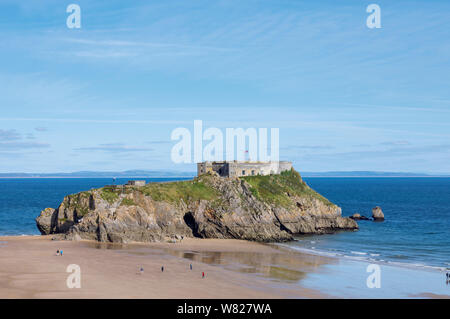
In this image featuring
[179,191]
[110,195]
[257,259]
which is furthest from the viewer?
[179,191]

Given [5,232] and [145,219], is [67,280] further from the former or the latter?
[5,232]

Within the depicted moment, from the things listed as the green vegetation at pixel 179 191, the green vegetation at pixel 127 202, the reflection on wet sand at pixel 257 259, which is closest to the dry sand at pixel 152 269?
the reflection on wet sand at pixel 257 259

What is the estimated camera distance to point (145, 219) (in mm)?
80500

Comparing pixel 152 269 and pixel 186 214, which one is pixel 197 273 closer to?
pixel 152 269

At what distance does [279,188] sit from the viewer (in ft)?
352

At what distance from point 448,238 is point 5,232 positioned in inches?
3587

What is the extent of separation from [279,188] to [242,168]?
13.4 m

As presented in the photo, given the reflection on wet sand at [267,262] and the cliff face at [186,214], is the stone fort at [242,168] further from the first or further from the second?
the reflection on wet sand at [267,262]

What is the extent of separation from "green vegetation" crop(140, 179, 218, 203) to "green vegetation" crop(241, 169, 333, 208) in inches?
458

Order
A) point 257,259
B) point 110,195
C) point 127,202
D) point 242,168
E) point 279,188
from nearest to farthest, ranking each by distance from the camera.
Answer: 1. point 257,259
2. point 127,202
3. point 110,195
4. point 279,188
5. point 242,168

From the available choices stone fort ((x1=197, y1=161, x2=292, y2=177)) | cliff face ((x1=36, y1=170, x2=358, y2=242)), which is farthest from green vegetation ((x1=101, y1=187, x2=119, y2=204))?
stone fort ((x1=197, y1=161, x2=292, y2=177))

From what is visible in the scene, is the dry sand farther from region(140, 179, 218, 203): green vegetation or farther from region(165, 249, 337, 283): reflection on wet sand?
region(140, 179, 218, 203): green vegetation

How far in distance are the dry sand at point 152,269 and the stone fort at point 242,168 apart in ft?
115

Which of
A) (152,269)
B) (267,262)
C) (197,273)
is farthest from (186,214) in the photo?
(197,273)
